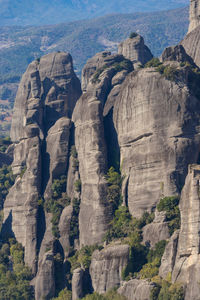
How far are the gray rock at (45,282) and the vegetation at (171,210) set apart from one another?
13.2 m

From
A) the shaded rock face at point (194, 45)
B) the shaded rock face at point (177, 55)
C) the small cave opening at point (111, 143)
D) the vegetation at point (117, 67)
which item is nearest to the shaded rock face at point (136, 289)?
the small cave opening at point (111, 143)

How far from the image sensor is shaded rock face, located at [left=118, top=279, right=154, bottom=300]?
74.5 meters

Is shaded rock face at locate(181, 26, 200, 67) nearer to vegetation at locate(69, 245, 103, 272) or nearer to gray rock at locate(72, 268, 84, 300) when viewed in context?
vegetation at locate(69, 245, 103, 272)

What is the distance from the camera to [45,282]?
86.6m

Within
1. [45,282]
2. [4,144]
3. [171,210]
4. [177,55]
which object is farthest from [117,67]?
[45,282]

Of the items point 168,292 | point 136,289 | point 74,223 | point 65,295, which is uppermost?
point 74,223

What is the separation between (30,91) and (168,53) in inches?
1073

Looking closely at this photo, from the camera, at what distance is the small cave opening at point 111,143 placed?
92.0 metres

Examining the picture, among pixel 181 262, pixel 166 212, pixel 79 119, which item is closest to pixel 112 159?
pixel 79 119

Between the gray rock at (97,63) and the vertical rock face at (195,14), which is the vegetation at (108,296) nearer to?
the gray rock at (97,63)

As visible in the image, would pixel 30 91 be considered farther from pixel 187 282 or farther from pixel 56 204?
pixel 187 282

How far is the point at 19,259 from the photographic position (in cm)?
9562

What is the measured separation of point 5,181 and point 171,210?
36.7 m

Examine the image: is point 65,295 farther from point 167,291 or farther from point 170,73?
point 170,73
